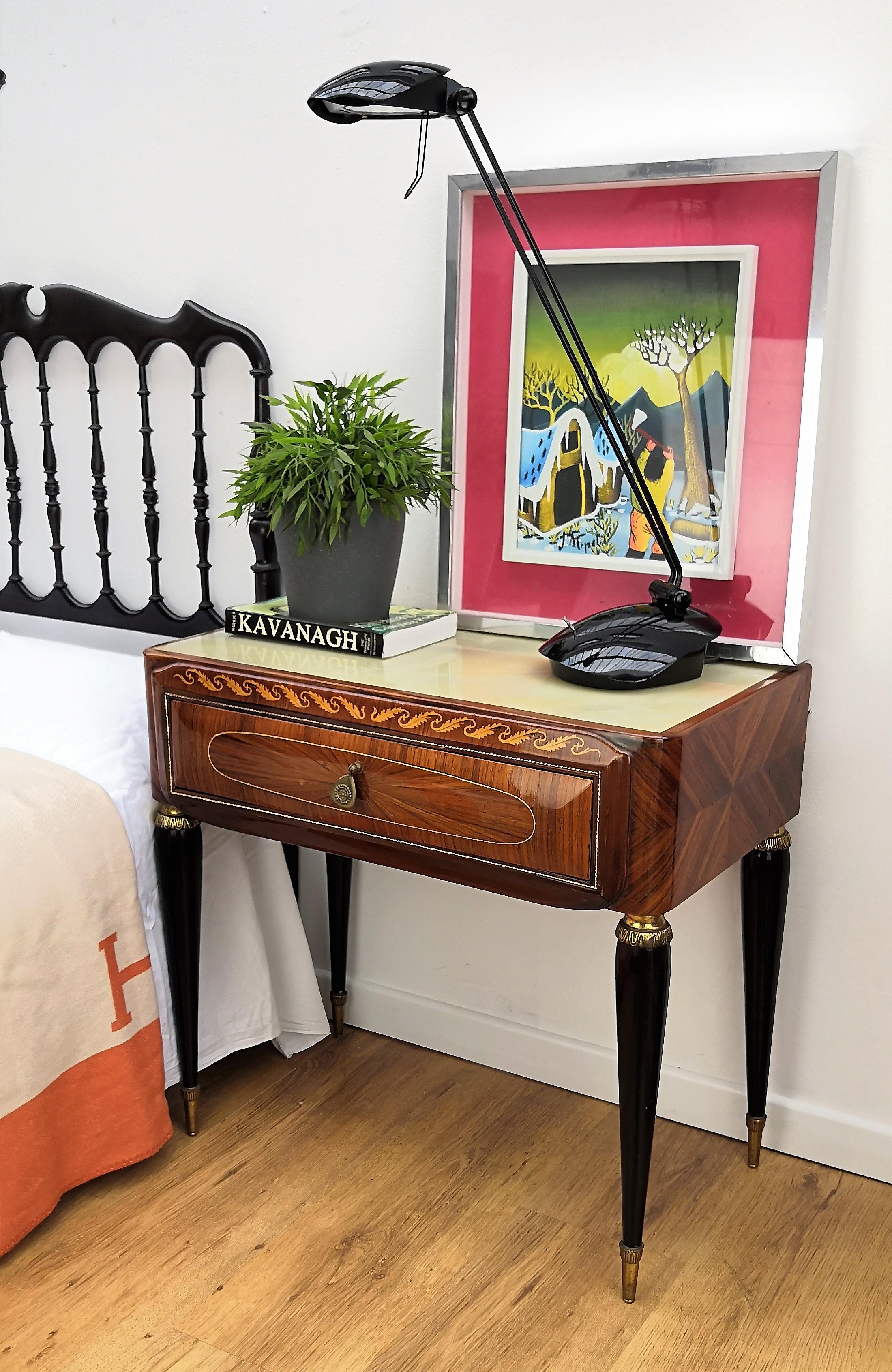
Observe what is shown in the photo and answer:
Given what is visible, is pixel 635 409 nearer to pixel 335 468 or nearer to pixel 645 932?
pixel 335 468

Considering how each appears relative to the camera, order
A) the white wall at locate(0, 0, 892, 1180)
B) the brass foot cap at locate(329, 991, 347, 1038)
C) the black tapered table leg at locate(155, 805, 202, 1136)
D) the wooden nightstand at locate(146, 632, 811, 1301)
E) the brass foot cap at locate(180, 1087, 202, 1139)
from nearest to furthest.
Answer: the wooden nightstand at locate(146, 632, 811, 1301) → the white wall at locate(0, 0, 892, 1180) → the black tapered table leg at locate(155, 805, 202, 1136) → the brass foot cap at locate(180, 1087, 202, 1139) → the brass foot cap at locate(329, 991, 347, 1038)

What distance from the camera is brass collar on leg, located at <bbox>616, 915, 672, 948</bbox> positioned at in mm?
1215

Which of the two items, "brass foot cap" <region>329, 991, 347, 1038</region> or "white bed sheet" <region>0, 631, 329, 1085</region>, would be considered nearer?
"white bed sheet" <region>0, 631, 329, 1085</region>

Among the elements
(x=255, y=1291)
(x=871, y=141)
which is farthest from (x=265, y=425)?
(x=255, y=1291)

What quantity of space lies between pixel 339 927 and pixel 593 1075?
1.50 ft

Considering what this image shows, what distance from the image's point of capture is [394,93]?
1274 millimetres

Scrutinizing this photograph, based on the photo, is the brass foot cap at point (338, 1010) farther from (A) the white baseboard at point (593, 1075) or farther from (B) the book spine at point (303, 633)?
(B) the book spine at point (303, 633)

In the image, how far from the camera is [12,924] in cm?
135

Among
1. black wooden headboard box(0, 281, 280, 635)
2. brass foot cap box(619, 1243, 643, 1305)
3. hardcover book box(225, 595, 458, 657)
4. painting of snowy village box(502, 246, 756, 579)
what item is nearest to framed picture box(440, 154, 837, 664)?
painting of snowy village box(502, 246, 756, 579)

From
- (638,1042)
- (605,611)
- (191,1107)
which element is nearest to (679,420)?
(605,611)

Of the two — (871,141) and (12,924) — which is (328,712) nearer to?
(12,924)

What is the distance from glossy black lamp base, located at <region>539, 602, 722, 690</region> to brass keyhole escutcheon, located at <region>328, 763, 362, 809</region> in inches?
10.3

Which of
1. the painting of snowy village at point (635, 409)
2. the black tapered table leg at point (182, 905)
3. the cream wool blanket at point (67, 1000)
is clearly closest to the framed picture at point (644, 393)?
the painting of snowy village at point (635, 409)

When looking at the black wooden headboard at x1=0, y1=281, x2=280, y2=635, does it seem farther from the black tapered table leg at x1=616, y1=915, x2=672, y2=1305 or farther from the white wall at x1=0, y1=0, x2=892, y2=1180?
the black tapered table leg at x1=616, y1=915, x2=672, y2=1305
